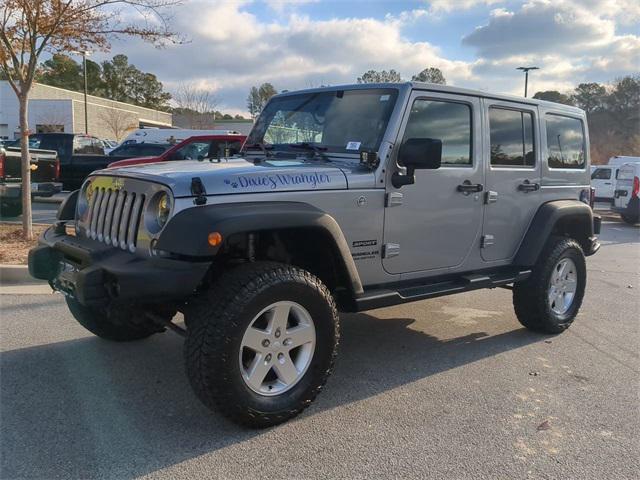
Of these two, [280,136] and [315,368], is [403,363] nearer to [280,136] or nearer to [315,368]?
[315,368]

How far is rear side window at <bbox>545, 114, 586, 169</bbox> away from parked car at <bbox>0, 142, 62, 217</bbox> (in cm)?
745

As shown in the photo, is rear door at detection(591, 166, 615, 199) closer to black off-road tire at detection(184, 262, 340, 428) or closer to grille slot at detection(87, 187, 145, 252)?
black off-road tire at detection(184, 262, 340, 428)

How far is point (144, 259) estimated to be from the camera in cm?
304

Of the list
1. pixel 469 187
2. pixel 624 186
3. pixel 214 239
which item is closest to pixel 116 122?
pixel 624 186

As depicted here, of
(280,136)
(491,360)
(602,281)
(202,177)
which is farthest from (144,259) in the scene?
(602,281)

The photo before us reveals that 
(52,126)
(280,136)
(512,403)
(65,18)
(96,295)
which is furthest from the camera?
(52,126)

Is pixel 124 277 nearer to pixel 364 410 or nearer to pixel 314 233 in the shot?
pixel 314 233

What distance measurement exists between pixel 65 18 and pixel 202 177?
572 cm

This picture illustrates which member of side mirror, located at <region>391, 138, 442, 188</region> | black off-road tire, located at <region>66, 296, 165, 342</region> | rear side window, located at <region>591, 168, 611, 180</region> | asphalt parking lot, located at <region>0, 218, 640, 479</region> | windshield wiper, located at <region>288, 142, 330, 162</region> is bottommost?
asphalt parking lot, located at <region>0, 218, 640, 479</region>

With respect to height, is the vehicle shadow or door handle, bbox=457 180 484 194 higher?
door handle, bbox=457 180 484 194

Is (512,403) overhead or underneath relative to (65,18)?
underneath

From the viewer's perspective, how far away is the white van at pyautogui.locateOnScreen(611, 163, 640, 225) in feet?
49.5

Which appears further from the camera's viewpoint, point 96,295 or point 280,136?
point 280,136

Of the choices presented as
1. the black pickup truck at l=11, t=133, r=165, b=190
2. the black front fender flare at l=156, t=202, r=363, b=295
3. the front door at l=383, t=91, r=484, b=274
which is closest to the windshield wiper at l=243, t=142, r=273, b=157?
the front door at l=383, t=91, r=484, b=274
